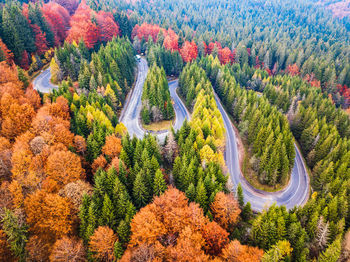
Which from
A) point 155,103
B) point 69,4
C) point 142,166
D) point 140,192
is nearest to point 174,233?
point 140,192

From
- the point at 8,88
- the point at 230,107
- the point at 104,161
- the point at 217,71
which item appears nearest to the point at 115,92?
the point at 8,88

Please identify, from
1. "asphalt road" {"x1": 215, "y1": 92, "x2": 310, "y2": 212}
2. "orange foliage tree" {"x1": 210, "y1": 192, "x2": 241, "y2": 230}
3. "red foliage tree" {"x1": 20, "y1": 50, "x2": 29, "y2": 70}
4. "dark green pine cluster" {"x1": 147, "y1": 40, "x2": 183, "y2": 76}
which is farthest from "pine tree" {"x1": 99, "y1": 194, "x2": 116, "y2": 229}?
"dark green pine cluster" {"x1": 147, "y1": 40, "x2": 183, "y2": 76}

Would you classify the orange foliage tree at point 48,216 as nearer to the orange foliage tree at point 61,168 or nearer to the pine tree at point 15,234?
the pine tree at point 15,234

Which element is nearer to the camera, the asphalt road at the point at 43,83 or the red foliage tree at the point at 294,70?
the asphalt road at the point at 43,83

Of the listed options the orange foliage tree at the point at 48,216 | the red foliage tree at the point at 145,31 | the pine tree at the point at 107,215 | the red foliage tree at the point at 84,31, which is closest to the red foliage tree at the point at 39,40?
the red foliage tree at the point at 84,31

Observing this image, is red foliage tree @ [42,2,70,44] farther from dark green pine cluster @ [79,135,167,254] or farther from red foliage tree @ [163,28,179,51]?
dark green pine cluster @ [79,135,167,254]

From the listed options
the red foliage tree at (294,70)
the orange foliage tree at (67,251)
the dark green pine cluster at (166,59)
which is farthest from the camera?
the red foliage tree at (294,70)

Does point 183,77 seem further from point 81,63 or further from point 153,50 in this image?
point 81,63
